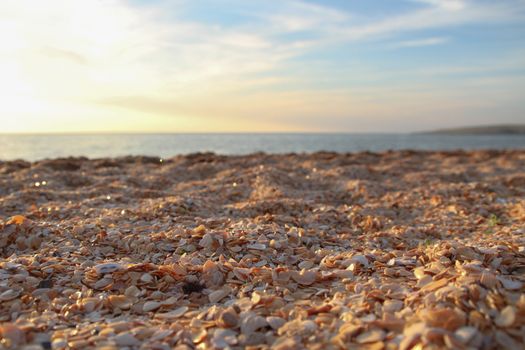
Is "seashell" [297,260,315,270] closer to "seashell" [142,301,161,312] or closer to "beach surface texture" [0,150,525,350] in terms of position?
"beach surface texture" [0,150,525,350]

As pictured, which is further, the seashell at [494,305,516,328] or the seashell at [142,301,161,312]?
the seashell at [142,301,161,312]

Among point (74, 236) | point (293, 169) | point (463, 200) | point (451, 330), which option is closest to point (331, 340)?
point (451, 330)

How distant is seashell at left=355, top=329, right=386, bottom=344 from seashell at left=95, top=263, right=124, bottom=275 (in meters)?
1.75

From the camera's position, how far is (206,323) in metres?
2.23

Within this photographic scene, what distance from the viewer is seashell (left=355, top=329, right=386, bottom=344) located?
1.95 meters

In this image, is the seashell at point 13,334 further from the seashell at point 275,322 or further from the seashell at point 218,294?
the seashell at point 275,322

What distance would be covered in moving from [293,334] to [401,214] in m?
4.31

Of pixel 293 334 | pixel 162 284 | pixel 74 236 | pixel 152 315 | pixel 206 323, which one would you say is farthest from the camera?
pixel 74 236

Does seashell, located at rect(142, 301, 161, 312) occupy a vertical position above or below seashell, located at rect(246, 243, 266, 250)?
below

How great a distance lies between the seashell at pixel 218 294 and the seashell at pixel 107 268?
744mm

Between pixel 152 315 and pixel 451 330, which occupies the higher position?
pixel 451 330

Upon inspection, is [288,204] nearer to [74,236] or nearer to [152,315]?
[74,236]

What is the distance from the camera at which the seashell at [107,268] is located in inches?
115

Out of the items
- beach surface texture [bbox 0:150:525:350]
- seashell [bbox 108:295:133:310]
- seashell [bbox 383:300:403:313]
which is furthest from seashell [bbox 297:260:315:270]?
seashell [bbox 108:295:133:310]
